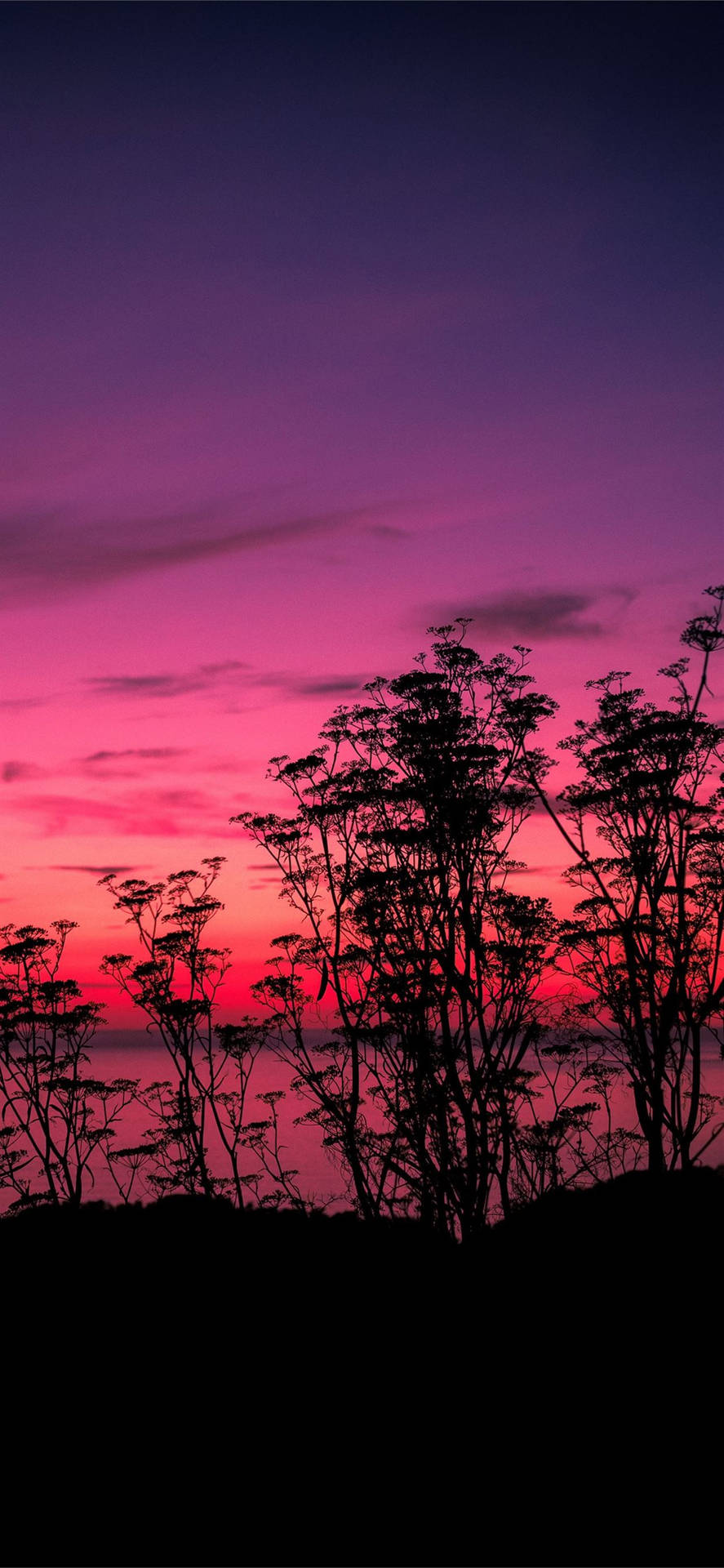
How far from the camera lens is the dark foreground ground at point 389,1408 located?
12039 millimetres

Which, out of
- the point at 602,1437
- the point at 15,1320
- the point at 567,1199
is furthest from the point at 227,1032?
the point at 602,1437

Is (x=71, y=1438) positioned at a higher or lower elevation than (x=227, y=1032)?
→ lower

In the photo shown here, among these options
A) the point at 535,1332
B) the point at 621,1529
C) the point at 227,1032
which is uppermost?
the point at 227,1032

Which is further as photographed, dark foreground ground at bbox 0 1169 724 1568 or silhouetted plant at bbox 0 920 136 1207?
silhouetted plant at bbox 0 920 136 1207

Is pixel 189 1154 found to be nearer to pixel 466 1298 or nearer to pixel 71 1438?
pixel 466 1298

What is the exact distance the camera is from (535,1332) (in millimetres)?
17266

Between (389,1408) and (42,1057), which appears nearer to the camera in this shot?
(389,1408)

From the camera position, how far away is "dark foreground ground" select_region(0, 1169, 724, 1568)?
12.0m

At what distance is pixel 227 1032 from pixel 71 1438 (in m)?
22.0

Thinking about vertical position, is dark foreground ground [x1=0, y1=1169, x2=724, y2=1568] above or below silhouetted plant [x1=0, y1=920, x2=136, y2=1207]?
below

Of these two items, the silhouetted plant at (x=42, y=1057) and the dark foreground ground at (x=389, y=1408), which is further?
the silhouetted plant at (x=42, y=1057)

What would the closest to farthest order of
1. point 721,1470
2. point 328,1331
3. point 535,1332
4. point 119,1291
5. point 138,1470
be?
point 721,1470 → point 138,1470 → point 535,1332 → point 328,1331 → point 119,1291

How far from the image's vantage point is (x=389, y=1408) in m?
15.3

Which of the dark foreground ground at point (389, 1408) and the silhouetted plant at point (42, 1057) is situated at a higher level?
the silhouetted plant at point (42, 1057)
